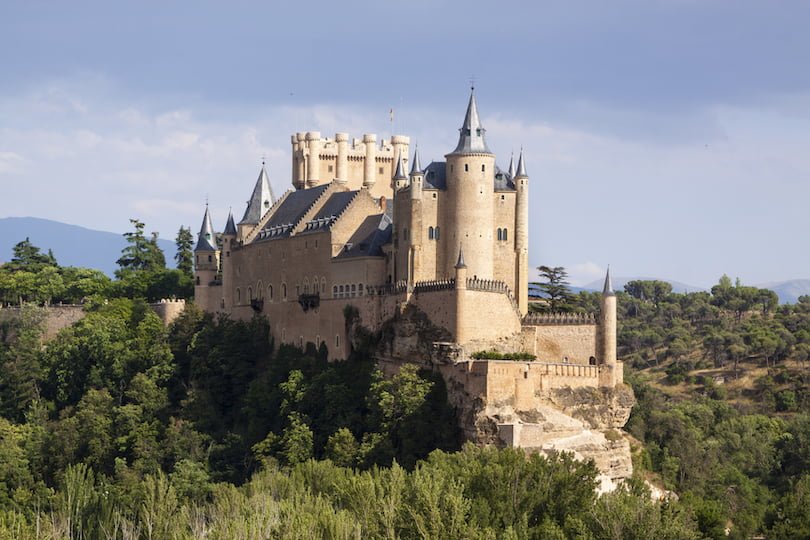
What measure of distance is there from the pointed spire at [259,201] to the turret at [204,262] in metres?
5.13

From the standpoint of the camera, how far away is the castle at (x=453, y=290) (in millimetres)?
78875

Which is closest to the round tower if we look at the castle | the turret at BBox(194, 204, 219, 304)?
the castle

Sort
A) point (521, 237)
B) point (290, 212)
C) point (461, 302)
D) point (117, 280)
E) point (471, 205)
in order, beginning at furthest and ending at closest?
point (117, 280), point (290, 212), point (521, 237), point (471, 205), point (461, 302)

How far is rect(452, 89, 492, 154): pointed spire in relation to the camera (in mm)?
84125

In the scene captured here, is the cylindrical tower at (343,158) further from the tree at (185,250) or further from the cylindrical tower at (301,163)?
the tree at (185,250)

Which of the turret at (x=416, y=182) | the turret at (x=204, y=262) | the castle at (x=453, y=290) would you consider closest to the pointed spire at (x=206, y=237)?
the turret at (x=204, y=262)

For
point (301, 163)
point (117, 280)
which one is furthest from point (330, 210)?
point (117, 280)

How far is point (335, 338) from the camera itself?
91.4 m

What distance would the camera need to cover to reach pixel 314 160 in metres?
107

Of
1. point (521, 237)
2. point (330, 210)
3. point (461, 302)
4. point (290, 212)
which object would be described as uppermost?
point (290, 212)

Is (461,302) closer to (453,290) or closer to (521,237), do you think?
(453,290)

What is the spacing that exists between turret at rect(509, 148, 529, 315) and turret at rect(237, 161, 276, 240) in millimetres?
26095

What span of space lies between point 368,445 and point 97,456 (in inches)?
936

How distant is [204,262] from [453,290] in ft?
115
